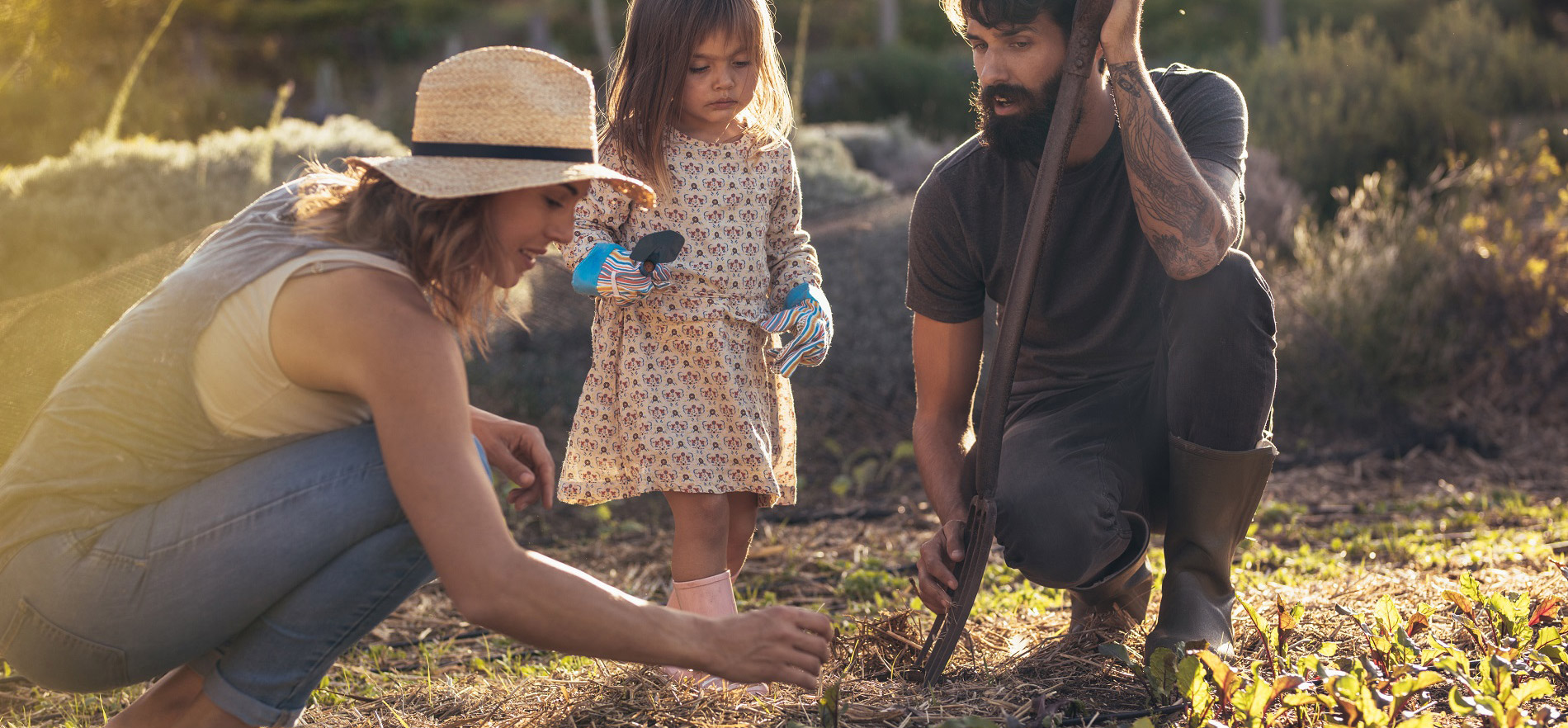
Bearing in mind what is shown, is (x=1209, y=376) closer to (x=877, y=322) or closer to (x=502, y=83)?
(x=502, y=83)

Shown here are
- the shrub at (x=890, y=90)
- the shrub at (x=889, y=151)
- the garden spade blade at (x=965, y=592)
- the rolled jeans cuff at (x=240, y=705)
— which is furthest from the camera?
the shrub at (x=890, y=90)

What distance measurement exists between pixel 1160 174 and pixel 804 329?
32.3 inches

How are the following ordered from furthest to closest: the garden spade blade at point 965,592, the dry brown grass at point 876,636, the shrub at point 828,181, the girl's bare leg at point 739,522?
1. the shrub at point 828,181
2. the girl's bare leg at point 739,522
3. the garden spade blade at point 965,592
4. the dry brown grass at point 876,636

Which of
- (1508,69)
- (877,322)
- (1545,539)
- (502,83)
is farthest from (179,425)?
(1508,69)

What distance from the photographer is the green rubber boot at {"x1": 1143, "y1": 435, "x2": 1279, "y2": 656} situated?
2.51 metres

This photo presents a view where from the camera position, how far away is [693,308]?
9.39 feet

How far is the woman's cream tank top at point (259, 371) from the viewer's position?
1.78 metres

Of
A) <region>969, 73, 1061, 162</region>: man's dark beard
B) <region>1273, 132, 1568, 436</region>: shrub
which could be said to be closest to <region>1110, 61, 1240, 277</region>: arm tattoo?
<region>969, 73, 1061, 162</region>: man's dark beard

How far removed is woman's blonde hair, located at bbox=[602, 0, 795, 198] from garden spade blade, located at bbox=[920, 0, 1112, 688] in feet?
2.44

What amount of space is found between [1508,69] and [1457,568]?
7310 mm

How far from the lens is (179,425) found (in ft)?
6.25

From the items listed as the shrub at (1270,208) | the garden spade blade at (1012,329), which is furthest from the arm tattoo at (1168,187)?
the shrub at (1270,208)

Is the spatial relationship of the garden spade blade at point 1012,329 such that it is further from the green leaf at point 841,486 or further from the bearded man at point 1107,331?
the green leaf at point 841,486

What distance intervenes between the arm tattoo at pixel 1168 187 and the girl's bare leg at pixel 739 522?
1090mm
